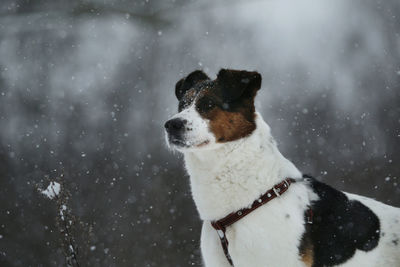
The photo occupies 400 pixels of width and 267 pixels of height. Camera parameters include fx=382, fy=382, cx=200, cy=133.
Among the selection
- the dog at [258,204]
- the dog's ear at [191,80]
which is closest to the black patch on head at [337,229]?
the dog at [258,204]

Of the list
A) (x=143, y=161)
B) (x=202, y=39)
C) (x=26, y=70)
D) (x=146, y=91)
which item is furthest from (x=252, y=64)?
(x=26, y=70)

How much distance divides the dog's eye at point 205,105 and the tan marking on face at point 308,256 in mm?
1092

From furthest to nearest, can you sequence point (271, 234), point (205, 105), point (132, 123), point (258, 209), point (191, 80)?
point (132, 123) → point (191, 80) → point (205, 105) → point (258, 209) → point (271, 234)

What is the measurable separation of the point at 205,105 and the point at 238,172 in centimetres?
51

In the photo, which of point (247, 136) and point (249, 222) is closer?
point (249, 222)

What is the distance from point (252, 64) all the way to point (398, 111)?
9.25 ft

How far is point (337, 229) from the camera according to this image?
244 centimetres

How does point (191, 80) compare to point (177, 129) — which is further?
point (191, 80)

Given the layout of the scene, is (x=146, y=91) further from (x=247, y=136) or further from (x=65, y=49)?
(x=247, y=136)

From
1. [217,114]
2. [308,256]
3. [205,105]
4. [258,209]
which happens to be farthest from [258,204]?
[205,105]

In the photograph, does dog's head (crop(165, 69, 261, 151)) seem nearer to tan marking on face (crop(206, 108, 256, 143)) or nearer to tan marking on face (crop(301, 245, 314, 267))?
tan marking on face (crop(206, 108, 256, 143))

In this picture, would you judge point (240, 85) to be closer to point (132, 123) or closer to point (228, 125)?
point (228, 125)

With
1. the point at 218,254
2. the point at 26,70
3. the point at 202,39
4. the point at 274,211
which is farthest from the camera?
the point at 202,39

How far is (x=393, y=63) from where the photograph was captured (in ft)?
23.1
